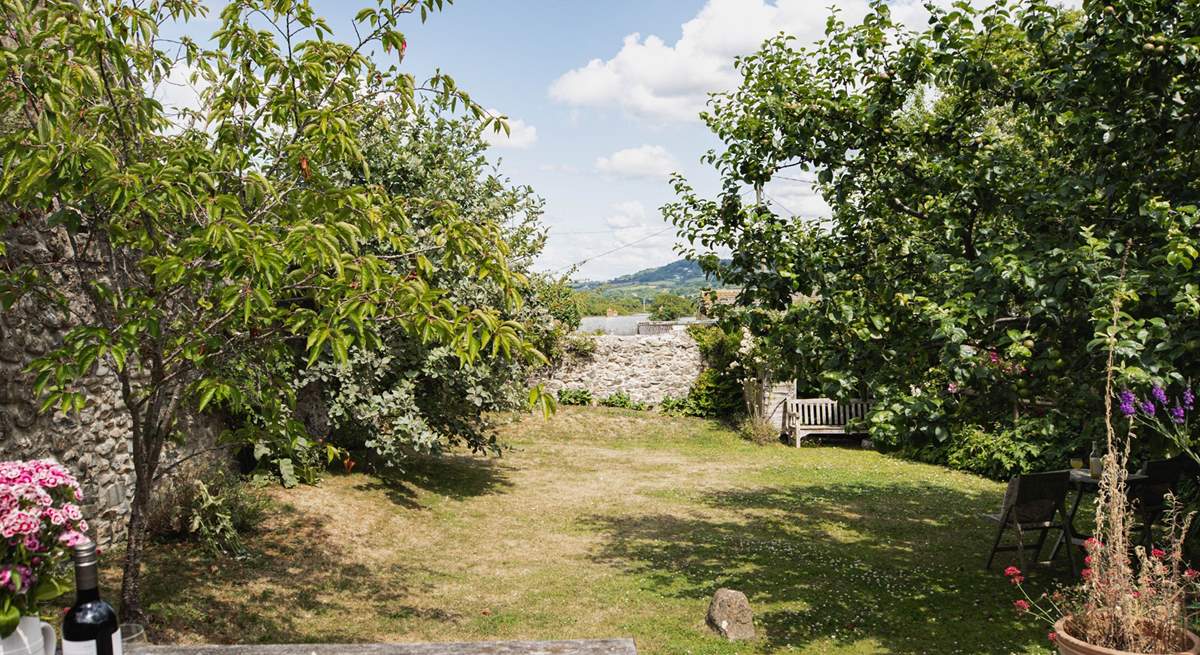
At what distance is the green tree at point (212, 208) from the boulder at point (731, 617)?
3.40 meters

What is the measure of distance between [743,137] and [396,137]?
220 inches

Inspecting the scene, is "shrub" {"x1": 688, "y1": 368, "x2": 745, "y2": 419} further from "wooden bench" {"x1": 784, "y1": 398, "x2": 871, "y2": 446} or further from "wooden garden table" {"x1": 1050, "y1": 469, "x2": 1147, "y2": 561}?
"wooden garden table" {"x1": 1050, "y1": 469, "x2": 1147, "y2": 561}

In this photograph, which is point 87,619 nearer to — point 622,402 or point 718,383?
point 718,383

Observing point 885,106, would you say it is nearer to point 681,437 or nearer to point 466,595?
point 466,595

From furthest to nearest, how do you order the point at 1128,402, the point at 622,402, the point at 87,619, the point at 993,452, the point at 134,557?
the point at 622,402
the point at 993,452
the point at 134,557
the point at 1128,402
the point at 87,619

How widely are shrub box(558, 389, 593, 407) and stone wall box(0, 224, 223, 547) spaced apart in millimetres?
13064

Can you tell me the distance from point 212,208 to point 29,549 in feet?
7.55

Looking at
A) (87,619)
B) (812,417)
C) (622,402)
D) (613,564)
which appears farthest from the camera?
(622,402)

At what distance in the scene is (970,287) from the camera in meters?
5.91

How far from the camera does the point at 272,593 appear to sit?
720 centimetres

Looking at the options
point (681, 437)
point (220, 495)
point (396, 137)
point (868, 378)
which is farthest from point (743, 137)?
point (681, 437)

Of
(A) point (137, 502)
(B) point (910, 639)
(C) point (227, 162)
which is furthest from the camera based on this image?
(B) point (910, 639)

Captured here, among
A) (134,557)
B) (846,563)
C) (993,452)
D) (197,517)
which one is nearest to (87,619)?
(134,557)

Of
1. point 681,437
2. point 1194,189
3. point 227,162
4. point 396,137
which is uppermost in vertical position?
point 396,137
